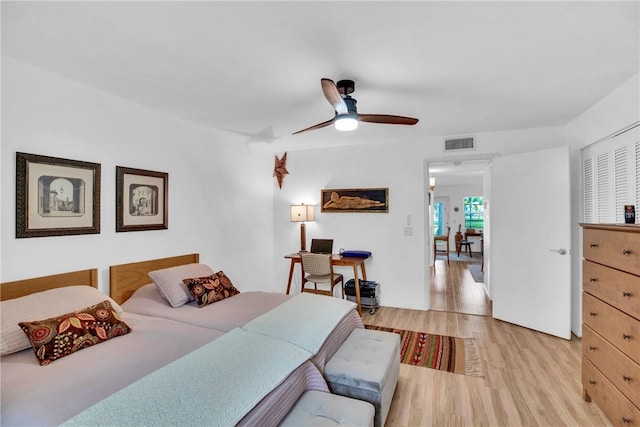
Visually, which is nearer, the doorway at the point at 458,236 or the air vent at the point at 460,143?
the air vent at the point at 460,143

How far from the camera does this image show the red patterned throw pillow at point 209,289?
254cm

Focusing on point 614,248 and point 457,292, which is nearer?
point 614,248

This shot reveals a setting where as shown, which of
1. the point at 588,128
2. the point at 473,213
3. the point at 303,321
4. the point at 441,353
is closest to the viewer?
the point at 303,321

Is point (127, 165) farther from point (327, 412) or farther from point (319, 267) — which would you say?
point (327, 412)

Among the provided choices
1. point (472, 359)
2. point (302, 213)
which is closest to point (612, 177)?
point (472, 359)

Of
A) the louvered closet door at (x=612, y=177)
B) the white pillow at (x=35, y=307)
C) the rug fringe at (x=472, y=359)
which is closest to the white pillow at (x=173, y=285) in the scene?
the white pillow at (x=35, y=307)

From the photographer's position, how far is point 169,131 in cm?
315

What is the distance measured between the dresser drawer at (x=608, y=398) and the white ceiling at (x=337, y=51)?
6.86 ft

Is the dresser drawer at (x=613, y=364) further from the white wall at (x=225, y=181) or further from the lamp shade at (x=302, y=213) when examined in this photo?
the lamp shade at (x=302, y=213)

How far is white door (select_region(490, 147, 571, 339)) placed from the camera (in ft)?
10.4

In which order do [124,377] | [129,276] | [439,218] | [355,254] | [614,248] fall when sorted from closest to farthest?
[124,377]
[614,248]
[129,276]
[355,254]
[439,218]

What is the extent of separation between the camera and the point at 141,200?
9.45ft

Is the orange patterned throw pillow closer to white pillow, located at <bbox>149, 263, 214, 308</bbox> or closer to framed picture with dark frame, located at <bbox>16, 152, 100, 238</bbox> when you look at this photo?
white pillow, located at <bbox>149, 263, 214, 308</bbox>

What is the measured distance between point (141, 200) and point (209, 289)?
1143mm
